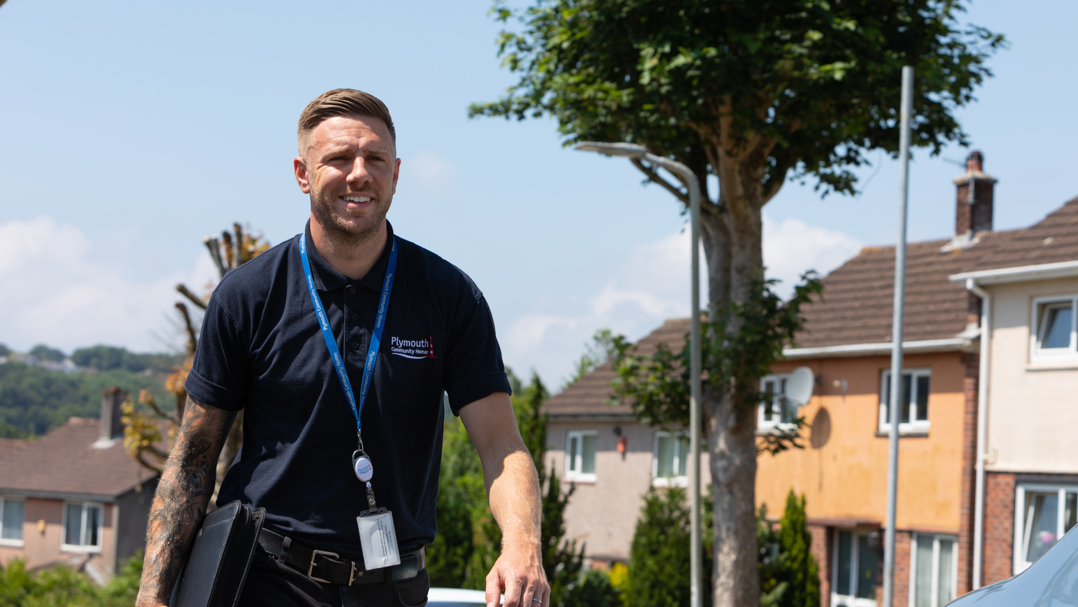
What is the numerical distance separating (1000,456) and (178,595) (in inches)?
Result: 926

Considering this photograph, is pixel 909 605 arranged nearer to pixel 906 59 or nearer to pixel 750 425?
pixel 750 425

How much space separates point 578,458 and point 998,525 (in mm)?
16847

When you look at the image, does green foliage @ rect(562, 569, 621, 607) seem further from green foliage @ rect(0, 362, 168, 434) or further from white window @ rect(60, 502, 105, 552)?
green foliage @ rect(0, 362, 168, 434)

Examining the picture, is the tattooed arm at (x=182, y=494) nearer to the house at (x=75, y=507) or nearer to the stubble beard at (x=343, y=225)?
the stubble beard at (x=343, y=225)

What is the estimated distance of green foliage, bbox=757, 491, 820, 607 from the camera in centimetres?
2555

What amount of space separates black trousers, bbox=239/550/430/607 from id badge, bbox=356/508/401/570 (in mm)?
89

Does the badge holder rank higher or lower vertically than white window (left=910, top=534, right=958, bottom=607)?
higher

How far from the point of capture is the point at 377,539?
3008 mm

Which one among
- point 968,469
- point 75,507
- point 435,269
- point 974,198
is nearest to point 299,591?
point 435,269

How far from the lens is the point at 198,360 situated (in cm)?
321

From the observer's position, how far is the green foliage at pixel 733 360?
18812 mm

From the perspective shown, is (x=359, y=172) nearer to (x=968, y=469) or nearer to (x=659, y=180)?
(x=659, y=180)

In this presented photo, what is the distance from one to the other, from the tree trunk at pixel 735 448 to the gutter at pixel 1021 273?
21.4 ft

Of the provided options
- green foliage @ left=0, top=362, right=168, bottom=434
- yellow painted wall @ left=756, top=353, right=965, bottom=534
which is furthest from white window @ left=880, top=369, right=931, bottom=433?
green foliage @ left=0, top=362, right=168, bottom=434
